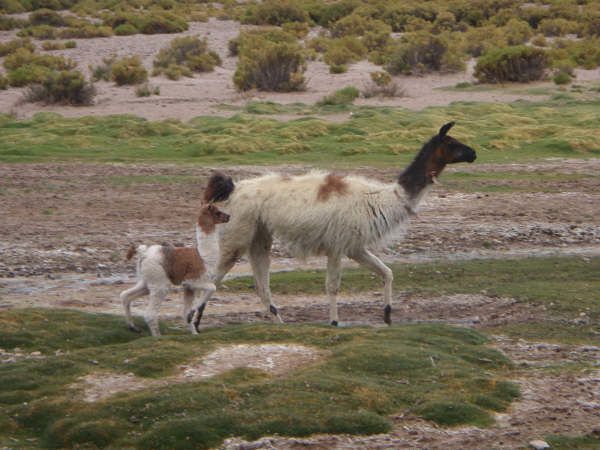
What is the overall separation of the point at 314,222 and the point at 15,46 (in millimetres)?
31973

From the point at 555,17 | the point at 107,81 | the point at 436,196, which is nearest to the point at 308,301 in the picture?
the point at 436,196

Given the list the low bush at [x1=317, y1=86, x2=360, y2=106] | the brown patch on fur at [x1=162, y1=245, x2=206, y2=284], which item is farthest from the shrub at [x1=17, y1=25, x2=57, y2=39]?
the brown patch on fur at [x1=162, y1=245, x2=206, y2=284]

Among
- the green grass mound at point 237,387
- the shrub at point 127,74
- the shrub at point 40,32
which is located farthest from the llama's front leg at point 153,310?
the shrub at point 40,32

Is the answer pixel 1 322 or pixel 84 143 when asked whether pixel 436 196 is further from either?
pixel 1 322

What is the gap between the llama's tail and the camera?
9.53 m

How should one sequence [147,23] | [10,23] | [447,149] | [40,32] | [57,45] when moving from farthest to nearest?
[10,23]
[147,23]
[40,32]
[57,45]
[447,149]

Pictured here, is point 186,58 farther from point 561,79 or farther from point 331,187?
point 331,187

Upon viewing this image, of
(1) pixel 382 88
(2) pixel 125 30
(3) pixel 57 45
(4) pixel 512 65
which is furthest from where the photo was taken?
(2) pixel 125 30

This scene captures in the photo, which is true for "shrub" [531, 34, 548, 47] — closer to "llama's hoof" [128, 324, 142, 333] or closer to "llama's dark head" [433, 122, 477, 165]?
"llama's dark head" [433, 122, 477, 165]

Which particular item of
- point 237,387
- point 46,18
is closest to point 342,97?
point 237,387

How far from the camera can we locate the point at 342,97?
28.0 m

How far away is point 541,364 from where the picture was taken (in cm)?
819

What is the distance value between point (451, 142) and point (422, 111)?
15.4 meters

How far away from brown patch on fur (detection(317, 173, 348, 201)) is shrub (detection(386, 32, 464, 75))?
75.9ft
